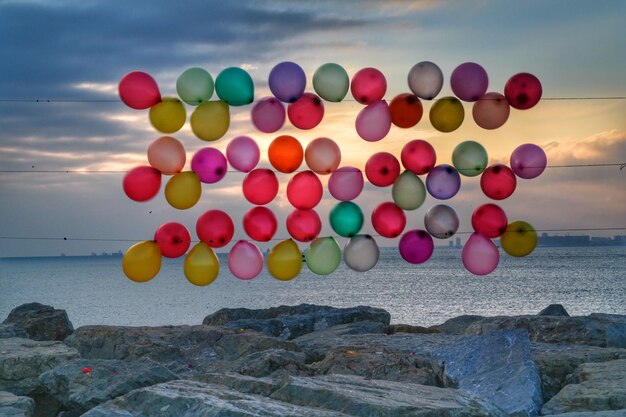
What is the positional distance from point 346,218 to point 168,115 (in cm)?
186

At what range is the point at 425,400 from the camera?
568cm

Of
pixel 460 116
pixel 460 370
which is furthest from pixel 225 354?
pixel 460 116

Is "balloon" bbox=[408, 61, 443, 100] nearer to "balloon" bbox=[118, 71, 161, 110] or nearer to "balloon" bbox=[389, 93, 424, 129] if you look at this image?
"balloon" bbox=[389, 93, 424, 129]

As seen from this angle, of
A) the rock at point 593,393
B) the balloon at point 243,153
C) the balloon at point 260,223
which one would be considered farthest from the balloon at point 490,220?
the balloon at point 243,153

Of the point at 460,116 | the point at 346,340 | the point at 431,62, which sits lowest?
the point at 346,340

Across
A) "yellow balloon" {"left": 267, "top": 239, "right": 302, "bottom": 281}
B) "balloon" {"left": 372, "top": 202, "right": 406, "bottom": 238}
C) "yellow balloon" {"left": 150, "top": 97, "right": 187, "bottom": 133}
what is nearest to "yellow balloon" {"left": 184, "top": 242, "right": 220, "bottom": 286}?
"yellow balloon" {"left": 267, "top": 239, "right": 302, "bottom": 281}

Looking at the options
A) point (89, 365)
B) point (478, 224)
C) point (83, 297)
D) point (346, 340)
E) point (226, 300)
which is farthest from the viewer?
point (83, 297)

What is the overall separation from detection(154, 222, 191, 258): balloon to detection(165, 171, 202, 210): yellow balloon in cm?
25

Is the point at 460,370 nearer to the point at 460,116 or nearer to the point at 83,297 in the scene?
the point at 460,116

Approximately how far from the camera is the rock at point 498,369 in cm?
646

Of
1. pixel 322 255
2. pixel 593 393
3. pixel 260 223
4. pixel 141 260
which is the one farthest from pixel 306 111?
pixel 593 393

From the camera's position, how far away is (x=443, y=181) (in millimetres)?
7730

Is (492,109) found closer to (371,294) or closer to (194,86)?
(194,86)

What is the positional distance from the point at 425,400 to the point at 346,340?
3.62m
